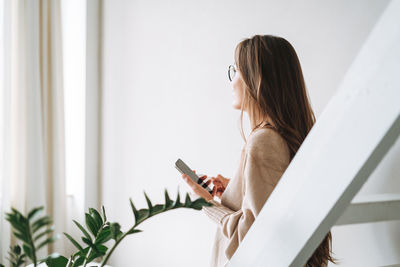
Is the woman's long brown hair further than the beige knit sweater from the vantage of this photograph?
Yes

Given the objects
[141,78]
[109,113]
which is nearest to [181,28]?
[141,78]

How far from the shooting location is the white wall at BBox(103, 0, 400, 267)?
149cm

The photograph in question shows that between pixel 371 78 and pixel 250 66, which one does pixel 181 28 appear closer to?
pixel 250 66

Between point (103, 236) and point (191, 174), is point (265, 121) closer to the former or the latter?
point (191, 174)

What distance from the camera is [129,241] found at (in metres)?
2.59

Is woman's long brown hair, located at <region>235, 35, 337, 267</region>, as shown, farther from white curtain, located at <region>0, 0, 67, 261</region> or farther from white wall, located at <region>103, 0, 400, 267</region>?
white curtain, located at <region>0, 0, 67, 261</region>

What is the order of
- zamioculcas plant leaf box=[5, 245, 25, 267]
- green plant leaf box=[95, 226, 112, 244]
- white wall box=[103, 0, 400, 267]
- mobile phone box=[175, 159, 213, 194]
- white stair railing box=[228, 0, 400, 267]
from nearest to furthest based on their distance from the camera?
white stair railing box=[228, 0, 400, 267], zamioculcas plant leaf box=[5, 245, 25, 267], green plant leaf box=[95, 226, 112, 244], mobile phone box=[175, 159, 213, 194], white wall box=[103, 0, 400, 267]

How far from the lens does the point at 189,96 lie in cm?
→ 220

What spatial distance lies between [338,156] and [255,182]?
2.12ft

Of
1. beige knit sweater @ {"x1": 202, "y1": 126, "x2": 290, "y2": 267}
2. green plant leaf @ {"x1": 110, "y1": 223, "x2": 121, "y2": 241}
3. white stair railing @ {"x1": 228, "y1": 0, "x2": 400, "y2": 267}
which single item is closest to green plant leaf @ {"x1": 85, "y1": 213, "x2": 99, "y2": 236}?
green plant leaf @ {"x1": 110, "y1": 223, "x2": 121, "y2": 241}

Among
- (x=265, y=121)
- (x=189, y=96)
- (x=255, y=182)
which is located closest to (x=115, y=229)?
(x=255, y=182)

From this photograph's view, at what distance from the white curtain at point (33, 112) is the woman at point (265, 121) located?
1.45 m

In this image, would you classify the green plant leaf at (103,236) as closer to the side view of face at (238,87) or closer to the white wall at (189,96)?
the side view of face at (238,87)

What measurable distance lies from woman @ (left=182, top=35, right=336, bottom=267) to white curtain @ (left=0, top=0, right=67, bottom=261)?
4.76ft
